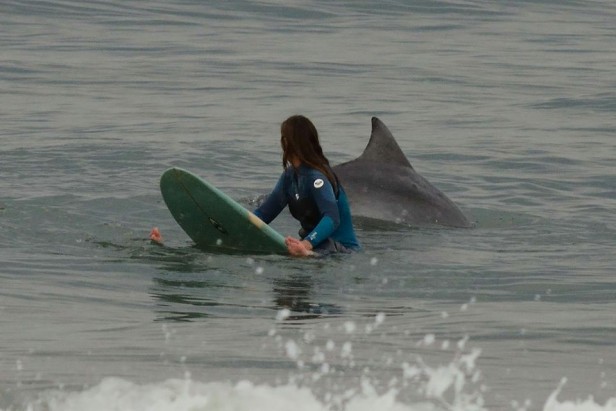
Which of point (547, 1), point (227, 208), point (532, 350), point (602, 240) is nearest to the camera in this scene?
point (532, 350)

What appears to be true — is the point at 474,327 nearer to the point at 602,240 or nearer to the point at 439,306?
the point at 439,306

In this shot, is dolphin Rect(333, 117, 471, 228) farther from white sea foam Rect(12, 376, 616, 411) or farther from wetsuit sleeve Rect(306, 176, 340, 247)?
white sea foam Rect(12, 376, 616, 411)

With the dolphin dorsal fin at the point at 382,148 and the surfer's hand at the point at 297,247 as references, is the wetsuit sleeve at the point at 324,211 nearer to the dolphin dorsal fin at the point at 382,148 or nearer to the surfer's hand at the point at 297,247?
the surfer's hand at the point at 297,247

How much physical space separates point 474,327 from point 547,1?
30.0 meters

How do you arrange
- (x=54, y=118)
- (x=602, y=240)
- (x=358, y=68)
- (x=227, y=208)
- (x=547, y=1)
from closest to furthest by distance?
1. (x=227, y=208)
2. (x=602, y=240)
3. (x=54, y=118)
4. (x=358, y=68)
5. (x=547, y=1)

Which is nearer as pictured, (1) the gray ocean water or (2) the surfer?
(1) the gray ocean water

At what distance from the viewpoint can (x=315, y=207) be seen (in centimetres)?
1184

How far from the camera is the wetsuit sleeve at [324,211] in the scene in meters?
11.5

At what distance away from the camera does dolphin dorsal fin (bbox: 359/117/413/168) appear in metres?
13.8

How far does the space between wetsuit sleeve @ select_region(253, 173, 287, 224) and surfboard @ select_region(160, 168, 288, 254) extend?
361mm

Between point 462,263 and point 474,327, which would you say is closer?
point 474,327

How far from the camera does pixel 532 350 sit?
8.27 meters

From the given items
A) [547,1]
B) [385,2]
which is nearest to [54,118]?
[385,2]

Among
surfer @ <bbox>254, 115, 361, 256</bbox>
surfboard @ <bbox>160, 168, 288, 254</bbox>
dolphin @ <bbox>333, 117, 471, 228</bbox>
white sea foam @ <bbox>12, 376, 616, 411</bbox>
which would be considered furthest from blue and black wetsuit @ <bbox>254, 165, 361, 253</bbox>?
white sea foam @ <bbox>12, 376, 616, 411</bbox>
